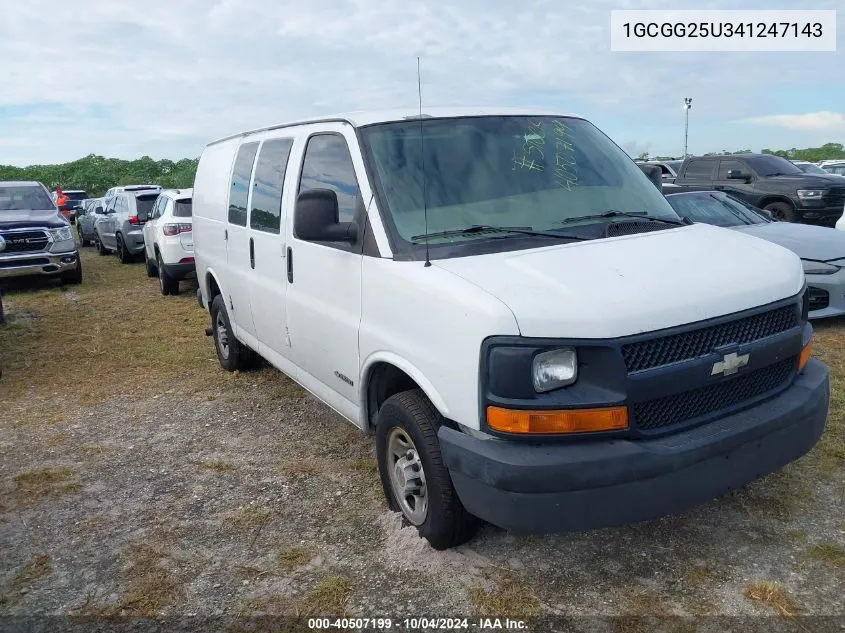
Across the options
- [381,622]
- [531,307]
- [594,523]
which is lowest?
[381,622]

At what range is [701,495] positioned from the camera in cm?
289

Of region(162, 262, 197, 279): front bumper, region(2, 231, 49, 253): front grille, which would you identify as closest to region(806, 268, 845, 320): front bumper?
region(162, 262, 197, 279): front bumper

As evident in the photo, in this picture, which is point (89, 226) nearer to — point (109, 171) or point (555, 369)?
point (555, 369)

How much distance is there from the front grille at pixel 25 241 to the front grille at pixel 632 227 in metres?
11.0

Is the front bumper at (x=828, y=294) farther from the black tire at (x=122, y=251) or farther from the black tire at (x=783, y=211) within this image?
the black tire at (x=122, y=251)

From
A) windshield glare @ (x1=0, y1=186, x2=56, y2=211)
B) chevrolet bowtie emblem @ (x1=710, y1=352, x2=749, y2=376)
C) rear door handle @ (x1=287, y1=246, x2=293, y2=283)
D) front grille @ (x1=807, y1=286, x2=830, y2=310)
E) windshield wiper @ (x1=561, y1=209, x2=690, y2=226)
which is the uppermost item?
windshield glare @ (x1=0, y1=186, x2=56, y2=211)

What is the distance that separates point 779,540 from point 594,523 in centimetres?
125

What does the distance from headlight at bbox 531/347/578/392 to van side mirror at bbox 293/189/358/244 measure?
1.29 m

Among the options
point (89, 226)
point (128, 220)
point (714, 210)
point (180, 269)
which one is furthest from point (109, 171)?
point (714, 210)

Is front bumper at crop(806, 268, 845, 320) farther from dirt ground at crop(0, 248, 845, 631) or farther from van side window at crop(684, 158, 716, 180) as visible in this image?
van side window at crop(684, 158, 716, 180)

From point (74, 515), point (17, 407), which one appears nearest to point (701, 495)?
point (74, 515)

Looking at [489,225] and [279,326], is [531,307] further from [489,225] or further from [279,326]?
[279,326]

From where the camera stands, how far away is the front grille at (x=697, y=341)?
277 cm

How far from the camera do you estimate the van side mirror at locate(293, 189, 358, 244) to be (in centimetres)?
349
